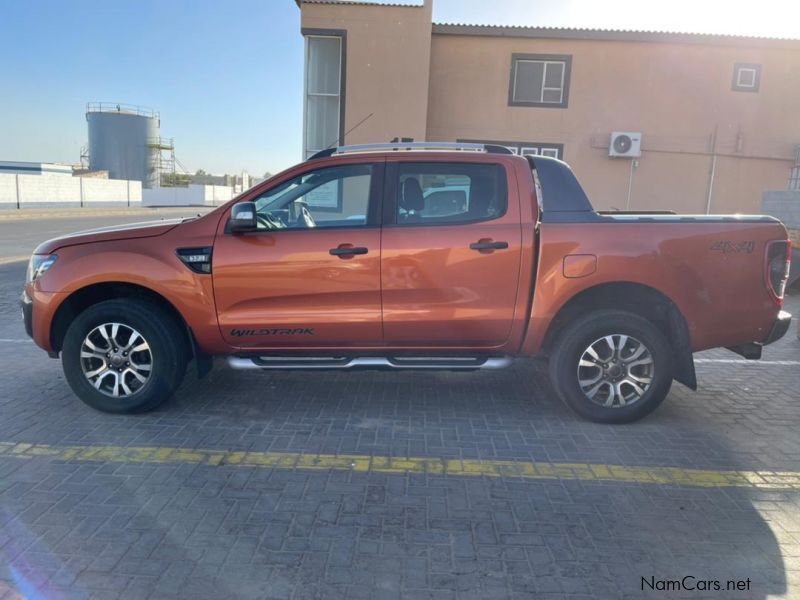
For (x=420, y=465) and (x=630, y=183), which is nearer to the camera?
(x=420, y=465)

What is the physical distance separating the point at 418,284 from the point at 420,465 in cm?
130

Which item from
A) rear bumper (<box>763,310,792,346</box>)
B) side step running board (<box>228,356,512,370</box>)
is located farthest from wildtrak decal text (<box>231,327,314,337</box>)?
rear bumper (<box>763,310,792,346</box>)

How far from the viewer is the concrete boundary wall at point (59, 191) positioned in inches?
1273

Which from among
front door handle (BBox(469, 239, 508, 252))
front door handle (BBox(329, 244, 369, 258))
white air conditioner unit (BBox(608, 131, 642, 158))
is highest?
white air conditioner unit (BBox(608, 131, 642, 158))

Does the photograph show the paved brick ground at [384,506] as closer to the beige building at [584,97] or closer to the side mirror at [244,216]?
the side mirror at [244,216]

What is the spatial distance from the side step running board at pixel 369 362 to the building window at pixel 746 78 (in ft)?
44.5

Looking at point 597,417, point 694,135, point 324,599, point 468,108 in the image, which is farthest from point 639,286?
point 694,135

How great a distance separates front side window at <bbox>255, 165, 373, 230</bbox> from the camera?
4.38 m

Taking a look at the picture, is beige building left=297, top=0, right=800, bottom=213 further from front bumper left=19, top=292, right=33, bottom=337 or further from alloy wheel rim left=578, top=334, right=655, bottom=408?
alloy wheel rim left=578, top=334, right=655, bottom=408

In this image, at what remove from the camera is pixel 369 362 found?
4336 millimetres

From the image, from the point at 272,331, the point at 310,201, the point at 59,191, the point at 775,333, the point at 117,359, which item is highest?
the point at 310,201

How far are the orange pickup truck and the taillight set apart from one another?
0.03 feet

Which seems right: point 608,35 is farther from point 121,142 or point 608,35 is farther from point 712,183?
point 121,142

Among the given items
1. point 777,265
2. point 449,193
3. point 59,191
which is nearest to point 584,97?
point 777,265
